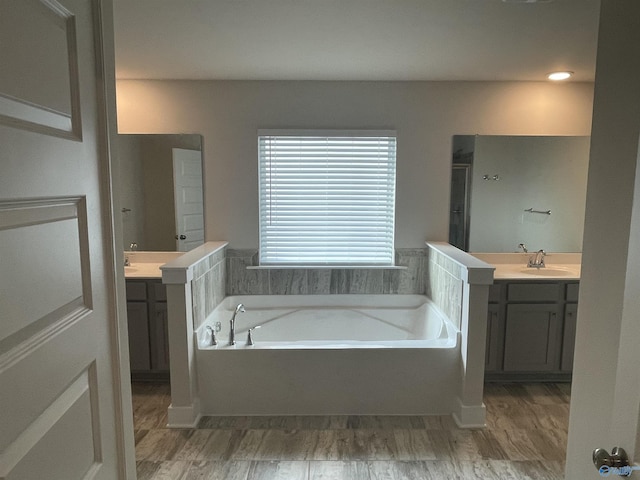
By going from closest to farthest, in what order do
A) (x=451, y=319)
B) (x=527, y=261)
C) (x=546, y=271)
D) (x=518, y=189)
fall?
1. (x=451, y=319)
2. (x=546, y=271)
3. (x=518, y=189)
4. (x=527, y=261)

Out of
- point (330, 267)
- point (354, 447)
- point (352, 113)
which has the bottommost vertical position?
point (354, 447)

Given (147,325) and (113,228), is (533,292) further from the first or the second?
(113,228)

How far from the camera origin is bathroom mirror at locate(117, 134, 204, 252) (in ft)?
12.2

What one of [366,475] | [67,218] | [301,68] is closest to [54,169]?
[67,218]

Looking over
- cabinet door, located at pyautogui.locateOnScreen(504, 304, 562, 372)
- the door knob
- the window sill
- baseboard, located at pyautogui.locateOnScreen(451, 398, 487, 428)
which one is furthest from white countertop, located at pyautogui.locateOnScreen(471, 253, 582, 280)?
the door knob

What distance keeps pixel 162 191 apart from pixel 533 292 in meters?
3.12

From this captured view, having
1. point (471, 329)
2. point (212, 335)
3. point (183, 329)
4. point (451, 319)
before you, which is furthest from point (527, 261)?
point (183, 329)

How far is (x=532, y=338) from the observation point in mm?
3389

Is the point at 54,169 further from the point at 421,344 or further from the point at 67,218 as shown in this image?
the point at 421,344

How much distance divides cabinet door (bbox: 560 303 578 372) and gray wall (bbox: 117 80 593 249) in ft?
4.54

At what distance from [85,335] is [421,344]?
2377mm

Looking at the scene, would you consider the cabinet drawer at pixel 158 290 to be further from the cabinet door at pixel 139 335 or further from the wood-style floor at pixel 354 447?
the wood-style floor at pixel 354 447

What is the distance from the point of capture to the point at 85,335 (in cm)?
90

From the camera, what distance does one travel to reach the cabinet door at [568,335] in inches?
132
